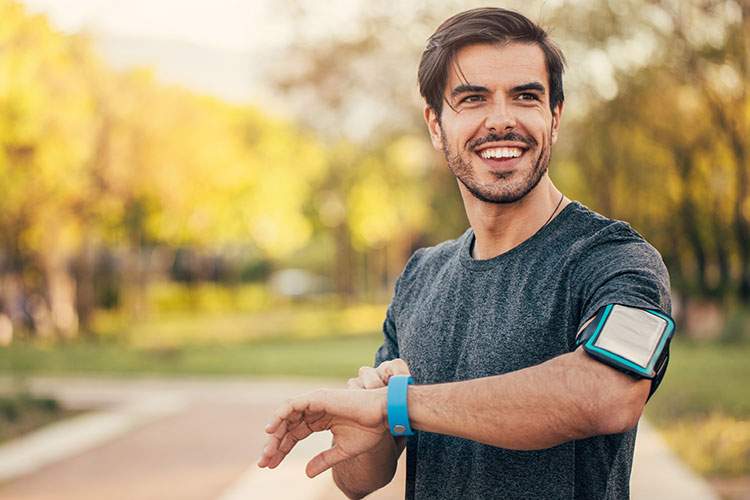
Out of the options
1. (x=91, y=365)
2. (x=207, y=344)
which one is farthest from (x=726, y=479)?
(x=207, y=344)

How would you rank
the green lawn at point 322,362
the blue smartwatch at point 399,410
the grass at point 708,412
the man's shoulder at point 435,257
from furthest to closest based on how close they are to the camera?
the green lawn at point 322,362 < the grass at point 708,412 < the man's shoulder at point 435,257 < the blue smartwatch at point 399,410

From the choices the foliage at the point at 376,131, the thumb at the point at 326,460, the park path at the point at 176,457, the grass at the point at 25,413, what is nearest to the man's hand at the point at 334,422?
the thumb at the point at 326,460

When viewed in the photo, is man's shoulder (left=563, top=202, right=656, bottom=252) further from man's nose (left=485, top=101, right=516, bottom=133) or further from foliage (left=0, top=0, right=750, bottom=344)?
foliage (left=0, top=0, right=750, bottom=344)

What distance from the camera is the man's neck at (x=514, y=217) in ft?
6.06

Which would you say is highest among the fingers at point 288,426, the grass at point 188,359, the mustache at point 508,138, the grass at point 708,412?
the mustache at point 508,138

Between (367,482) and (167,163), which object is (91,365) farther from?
(367,482)

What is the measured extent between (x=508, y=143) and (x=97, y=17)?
1836cm

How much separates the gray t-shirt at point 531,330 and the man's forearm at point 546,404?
0.48 feet

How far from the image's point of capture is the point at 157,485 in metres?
6.87

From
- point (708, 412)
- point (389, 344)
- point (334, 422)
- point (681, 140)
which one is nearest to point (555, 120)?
point (389, 344)

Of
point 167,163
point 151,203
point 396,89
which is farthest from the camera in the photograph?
point 151,203

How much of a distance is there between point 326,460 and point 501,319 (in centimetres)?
51

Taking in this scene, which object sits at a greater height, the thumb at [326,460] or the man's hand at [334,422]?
the man's hand at [334,422]

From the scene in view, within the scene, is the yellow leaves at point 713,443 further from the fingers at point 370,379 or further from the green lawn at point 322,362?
the fingers at point 370,379
